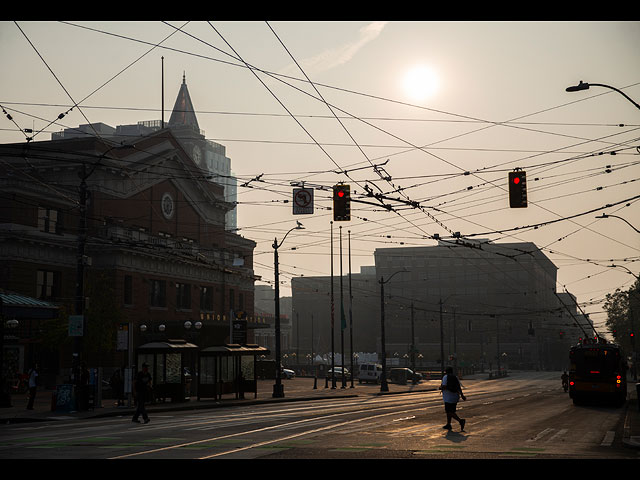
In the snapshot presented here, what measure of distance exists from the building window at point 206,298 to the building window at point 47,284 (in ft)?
58.6

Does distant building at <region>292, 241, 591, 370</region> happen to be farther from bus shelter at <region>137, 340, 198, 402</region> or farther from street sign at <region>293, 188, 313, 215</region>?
street sign at <region>293, 188, 313, 215</region>

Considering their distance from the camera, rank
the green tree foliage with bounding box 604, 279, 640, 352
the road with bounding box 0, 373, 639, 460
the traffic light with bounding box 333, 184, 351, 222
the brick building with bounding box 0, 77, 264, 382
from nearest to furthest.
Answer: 1. the road with bounding box 0, 373, 639, 460
2. the traffic light with bounding box 333, 184, 351, 222
3. the brick building with bounding box 0, 77, 264, 382
4. the green tree foliage with bounding box 604, 279, 640, 352

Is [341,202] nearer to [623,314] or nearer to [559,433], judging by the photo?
[559,433]

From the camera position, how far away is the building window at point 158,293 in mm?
64312

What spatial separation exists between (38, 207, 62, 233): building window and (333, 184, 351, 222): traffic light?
33.2 meters

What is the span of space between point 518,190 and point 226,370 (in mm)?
20724

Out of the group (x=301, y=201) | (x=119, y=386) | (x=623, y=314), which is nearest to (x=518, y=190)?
(x=301, y=201)

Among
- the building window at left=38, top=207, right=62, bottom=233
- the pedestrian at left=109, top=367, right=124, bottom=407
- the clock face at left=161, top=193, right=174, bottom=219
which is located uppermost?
the clock face at left=161, top=193, right=174, bottom=219

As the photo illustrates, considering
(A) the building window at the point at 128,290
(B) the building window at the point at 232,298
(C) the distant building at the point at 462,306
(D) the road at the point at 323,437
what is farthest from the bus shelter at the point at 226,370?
(C) the distant building at the point at 462,306

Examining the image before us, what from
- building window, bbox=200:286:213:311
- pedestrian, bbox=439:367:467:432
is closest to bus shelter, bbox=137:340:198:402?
pedestrian, bbox=439:367:467:432

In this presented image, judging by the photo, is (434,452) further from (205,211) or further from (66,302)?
(205,211)

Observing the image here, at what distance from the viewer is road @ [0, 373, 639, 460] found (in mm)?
16562

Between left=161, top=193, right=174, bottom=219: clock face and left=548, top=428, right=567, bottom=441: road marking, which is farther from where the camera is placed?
left=161, top=193, right=174, bottom=219: clock face
